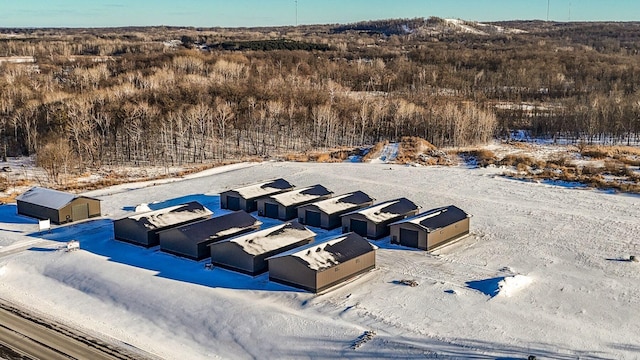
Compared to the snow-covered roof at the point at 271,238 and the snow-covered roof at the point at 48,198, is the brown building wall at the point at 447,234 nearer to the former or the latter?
Answer: the snow-covered roof at the point at 271,238

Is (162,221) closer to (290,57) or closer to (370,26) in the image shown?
(290,57)

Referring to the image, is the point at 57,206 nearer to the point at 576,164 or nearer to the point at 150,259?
the point at 150,259

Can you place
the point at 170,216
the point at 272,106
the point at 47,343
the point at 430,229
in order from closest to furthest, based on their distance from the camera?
the point at 47,343, the point at 430,229, the point at 170,216, the point at 272,106

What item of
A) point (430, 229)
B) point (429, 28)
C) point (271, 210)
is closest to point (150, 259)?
point (271, 210)

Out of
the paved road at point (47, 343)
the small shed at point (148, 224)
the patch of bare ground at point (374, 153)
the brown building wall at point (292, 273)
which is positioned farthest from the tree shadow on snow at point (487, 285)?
the patch of bare ground at point (374, 153)

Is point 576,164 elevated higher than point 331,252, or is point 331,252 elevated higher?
point 331,252

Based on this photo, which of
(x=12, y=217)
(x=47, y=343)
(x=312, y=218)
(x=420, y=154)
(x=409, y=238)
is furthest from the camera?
(x=420, y=154)

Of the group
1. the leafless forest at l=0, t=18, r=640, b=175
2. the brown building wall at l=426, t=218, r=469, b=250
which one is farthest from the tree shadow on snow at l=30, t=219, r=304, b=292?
the leafless forest at l=0, t=18, r=640, b=175

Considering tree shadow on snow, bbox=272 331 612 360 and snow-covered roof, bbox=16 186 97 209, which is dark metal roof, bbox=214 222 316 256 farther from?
snow-covered roof, bbox=16 186 97 209
